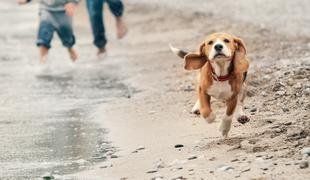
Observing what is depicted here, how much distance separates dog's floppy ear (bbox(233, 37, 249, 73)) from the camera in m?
7.68

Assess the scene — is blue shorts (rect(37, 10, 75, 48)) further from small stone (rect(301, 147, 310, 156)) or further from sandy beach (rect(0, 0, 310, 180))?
small stone (rect(301, 147, 310, 156))

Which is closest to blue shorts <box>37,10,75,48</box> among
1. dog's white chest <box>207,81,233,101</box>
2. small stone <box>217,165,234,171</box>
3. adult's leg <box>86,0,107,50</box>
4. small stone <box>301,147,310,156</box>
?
adult's leg <box>86,0,107,50</box>

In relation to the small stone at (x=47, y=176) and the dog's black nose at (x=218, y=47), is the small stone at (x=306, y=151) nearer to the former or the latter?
the dog's black nose at (x=218, y=47)

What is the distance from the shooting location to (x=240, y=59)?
7684 millimetres

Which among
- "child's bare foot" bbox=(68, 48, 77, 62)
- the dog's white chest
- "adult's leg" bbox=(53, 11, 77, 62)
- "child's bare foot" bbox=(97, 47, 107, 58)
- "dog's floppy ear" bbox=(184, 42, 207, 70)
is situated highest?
"dog's floppy ear" bbox=(184, 42, 207, 70)

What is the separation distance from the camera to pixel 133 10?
2408cm

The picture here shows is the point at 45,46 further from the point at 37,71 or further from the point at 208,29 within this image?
the point at 208,29

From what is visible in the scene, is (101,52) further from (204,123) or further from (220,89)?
(220,89)

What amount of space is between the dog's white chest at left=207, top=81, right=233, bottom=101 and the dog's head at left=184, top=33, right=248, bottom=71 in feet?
0.61

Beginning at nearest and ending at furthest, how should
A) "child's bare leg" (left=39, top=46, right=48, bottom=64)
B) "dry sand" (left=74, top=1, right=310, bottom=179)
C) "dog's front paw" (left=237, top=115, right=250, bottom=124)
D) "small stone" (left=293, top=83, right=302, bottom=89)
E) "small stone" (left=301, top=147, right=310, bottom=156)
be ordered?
"small stone" (left=301, top=147, right=310, bottom=156)
"dry sand" (left=74, top=1, right=310, bottom=179)
"dog's front paw" (left=237, top=115, right=250, bottom=124)
"small stone" (left=293, top=83, right=302, bottom=89)
"child's bare leg" (left=39, top=46, right=48, bottom=64)

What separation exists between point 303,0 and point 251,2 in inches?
53.9

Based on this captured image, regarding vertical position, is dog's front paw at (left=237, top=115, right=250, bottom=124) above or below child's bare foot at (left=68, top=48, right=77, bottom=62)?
above

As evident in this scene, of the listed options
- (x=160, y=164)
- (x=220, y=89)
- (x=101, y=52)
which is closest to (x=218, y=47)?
(x=220, y=89)

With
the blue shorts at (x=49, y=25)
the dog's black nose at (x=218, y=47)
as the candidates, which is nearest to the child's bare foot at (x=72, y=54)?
the blue shorts at (x=49, y=25)
